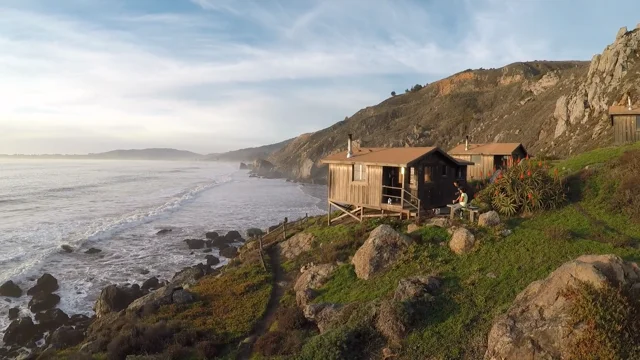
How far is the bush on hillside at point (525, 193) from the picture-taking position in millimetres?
18344

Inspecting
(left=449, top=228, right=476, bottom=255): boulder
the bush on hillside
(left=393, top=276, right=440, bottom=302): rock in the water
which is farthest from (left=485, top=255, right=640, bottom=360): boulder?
the bush on hillside

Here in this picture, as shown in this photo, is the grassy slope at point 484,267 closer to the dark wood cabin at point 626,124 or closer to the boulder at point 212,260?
the dark wood cabin at point 626,124

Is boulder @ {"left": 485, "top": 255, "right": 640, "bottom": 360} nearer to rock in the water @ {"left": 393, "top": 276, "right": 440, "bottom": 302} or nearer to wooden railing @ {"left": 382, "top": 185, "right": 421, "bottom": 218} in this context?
rock in the water @ {"left": 393, "top": 276, "right": 440, "bottom": 302}

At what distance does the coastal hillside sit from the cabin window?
9.37 feet

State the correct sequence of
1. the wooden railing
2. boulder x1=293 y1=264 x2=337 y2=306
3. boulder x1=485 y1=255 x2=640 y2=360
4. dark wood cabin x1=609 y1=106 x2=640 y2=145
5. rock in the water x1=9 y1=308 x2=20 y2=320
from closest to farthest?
boulder x1=485 y1=255 x2=640 y2=360 → boulder x1=293 y1=264 x2=337 y2=306 → the wooden railing → rock in the water x1=9 y1=308 x2=20 y2=320 → dark wood cabin x1=609 y1=106 x2=640 y2=145

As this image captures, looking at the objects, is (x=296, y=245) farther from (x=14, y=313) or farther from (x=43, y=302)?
(x=14, y=313)

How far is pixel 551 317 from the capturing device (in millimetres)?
9625

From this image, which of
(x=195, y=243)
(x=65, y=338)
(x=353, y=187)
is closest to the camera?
(x=65, y=338)

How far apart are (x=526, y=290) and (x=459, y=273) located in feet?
10.1

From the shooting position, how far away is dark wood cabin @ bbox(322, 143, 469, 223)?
22297 mm

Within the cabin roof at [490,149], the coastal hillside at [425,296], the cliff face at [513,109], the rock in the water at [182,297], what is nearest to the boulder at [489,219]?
the coastal hillside at [425,296]

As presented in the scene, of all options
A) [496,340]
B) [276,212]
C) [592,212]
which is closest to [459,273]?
[496,340]

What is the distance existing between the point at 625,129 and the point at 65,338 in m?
38.8

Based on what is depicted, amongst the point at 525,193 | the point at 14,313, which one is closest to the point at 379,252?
the point at 525,193
